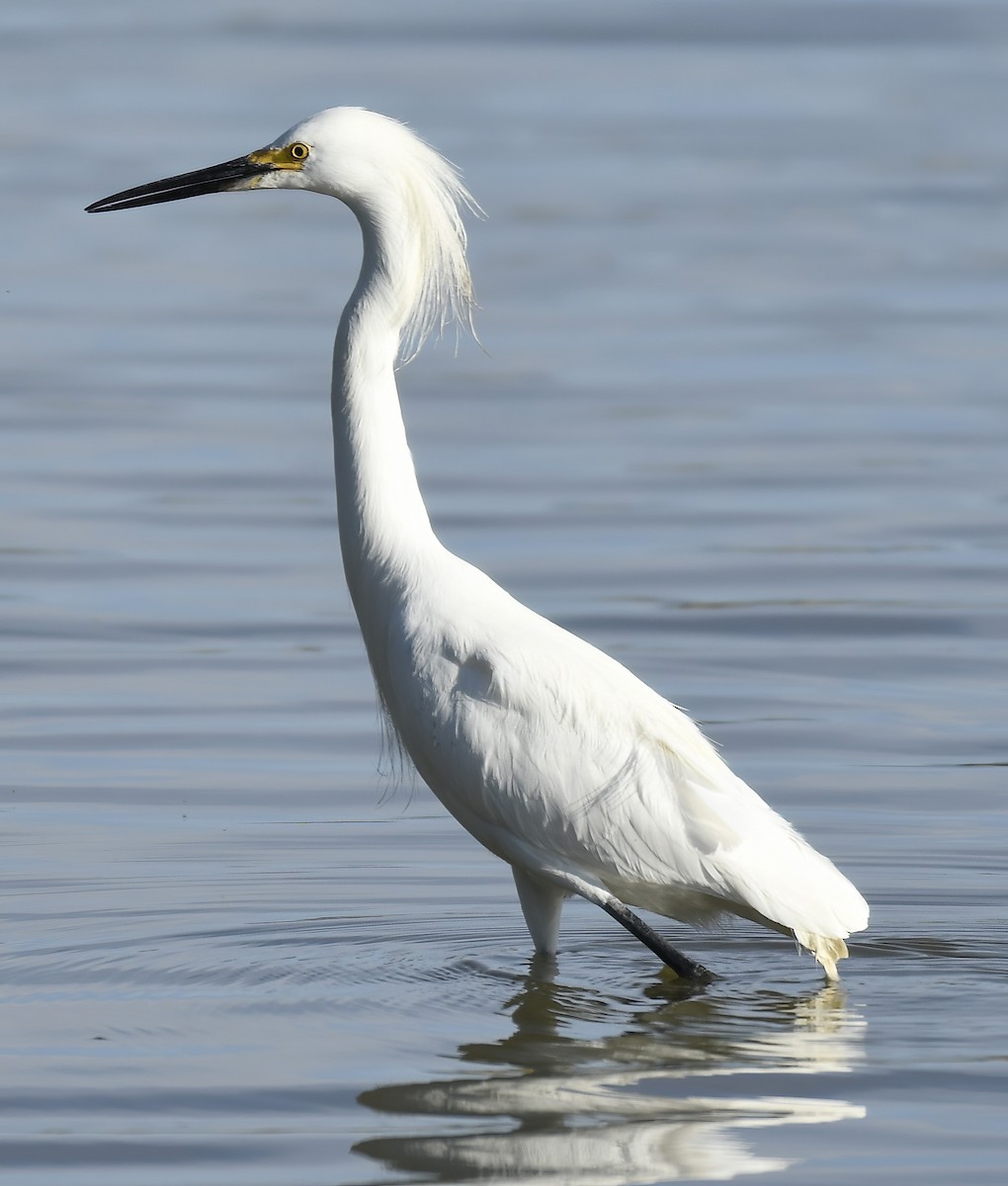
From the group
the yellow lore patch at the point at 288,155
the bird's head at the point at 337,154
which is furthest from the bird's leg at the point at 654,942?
the yellow lore patch at the point at 288,155

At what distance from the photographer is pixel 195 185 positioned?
763 cm

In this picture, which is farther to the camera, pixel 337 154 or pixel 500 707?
pixel 337 154

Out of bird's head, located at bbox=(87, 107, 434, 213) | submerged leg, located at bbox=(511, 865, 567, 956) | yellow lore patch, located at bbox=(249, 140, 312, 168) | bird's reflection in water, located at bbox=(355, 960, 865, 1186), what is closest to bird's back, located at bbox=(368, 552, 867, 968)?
submerged leg, located at bbox=(511, 865, 567, 956)

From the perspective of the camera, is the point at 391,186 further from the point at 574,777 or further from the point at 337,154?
the point at 574,777

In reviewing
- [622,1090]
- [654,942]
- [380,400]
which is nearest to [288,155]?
[380,400]

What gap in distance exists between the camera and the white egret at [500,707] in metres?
6.97

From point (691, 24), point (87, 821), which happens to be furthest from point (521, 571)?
point (691, 24)

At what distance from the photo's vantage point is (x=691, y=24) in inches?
1383

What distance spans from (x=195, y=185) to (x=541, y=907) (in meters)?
2.42

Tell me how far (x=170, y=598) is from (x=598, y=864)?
5365mm

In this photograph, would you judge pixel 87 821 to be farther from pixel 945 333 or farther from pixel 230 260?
pixel 230 260

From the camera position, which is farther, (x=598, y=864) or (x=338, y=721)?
(x=338, y=721)

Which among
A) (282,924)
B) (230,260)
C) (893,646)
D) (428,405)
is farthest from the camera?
(230,260)

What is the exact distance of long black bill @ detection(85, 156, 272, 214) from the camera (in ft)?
24.4
